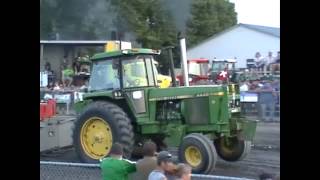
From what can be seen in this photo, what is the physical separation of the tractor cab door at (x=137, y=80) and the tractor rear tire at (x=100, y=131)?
0.27 m

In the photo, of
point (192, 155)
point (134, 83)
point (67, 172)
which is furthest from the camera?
point (134, 83)

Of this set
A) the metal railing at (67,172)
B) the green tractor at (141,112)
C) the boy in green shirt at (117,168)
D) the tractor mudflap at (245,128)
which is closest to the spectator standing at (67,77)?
the green tractor at (141,112)

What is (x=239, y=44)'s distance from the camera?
36.3m

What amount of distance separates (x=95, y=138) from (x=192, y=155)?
1648mm

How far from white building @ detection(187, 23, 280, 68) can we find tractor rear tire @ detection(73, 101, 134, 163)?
82.5ft

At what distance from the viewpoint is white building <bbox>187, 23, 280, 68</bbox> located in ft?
113

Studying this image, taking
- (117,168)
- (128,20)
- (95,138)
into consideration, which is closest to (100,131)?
(95,138)

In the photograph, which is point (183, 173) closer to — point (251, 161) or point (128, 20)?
point (251, 161)

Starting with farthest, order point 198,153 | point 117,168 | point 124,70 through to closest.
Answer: point 124,70 < point 198,153 < point 117,168

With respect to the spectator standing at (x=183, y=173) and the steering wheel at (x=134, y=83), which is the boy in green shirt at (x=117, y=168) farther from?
the steering wheel at (x=134, y=83)

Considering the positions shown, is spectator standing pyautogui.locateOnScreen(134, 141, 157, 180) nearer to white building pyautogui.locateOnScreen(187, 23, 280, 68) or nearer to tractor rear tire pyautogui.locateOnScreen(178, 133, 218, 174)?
tractor rear tire pyautogui.locateOnScreen(178, 133, 218, 174)

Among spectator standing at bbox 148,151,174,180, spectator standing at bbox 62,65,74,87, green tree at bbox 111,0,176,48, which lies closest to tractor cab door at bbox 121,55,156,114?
spectator standing at bbox 148,151,174,180
